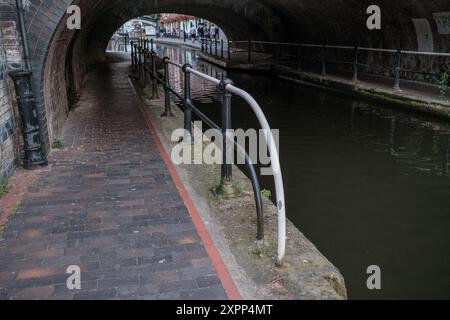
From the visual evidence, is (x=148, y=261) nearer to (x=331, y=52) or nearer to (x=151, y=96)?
(x=151, y=96)

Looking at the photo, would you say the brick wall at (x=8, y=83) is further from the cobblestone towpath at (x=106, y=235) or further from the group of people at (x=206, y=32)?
the group of people at (x=206, y=32)

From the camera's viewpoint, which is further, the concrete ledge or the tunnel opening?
the tunnel opening

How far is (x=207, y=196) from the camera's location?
451 cm

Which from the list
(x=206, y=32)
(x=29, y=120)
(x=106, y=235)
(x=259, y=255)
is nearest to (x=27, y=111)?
(x=29, y=120)

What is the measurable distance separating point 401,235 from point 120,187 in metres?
2.87

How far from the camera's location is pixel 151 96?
10953 mm

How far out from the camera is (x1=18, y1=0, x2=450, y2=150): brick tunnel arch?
214 inches

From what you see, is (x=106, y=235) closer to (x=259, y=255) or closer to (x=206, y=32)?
(x=259, y=255)

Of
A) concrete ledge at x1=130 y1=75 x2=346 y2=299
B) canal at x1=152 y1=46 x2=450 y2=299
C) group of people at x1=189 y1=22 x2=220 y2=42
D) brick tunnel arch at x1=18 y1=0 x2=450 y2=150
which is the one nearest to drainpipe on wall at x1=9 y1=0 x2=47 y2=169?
brick tunnel arch at x1=18 y1=0 x2=450 y2=150

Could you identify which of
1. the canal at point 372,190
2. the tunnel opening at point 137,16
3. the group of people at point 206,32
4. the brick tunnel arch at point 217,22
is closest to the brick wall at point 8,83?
the brick tunnel arch at point 217,22

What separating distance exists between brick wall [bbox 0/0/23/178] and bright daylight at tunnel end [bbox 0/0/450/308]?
20 millimetres

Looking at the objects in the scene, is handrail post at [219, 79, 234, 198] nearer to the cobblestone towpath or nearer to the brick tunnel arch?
the cobblestone towpath

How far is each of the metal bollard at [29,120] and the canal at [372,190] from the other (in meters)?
2.84

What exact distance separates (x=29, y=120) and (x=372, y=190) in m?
4.14
